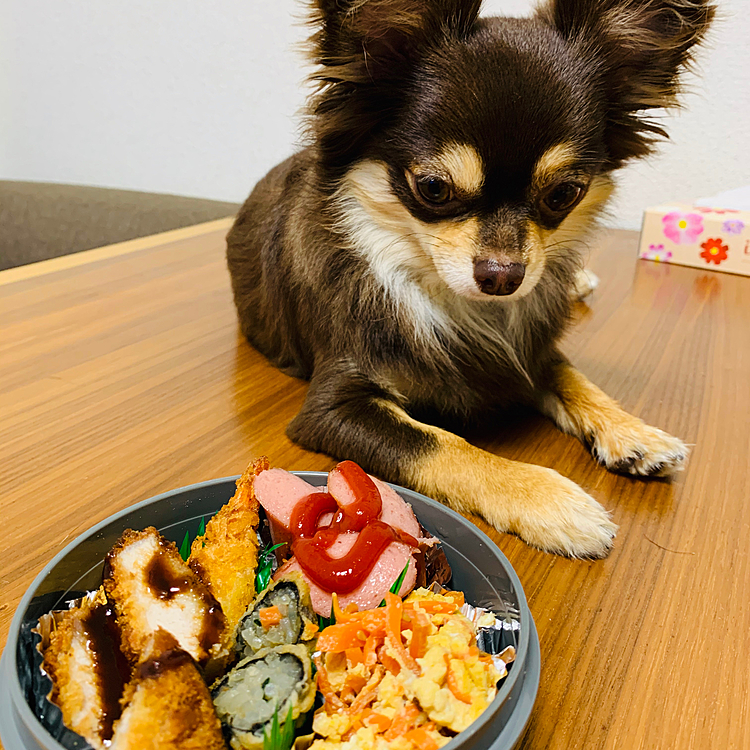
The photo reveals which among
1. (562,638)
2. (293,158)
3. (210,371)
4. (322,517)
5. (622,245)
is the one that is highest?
(293,158)

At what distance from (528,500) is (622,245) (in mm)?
2006

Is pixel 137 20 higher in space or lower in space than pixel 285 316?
higher

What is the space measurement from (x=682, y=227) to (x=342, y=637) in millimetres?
2204

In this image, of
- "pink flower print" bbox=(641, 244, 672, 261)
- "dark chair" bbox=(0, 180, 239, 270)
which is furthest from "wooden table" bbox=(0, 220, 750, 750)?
"dark chair" bbox=(0, 180, 239, 270)

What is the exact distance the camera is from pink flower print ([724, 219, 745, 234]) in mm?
2188

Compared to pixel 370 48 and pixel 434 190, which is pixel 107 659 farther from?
pixel 370 48

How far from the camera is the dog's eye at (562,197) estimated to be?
1.14 m

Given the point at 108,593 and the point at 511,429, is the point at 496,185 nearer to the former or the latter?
the point at 511,429

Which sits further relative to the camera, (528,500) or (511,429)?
(511,429)

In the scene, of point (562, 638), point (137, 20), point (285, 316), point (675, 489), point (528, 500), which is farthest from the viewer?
point (137, 20)

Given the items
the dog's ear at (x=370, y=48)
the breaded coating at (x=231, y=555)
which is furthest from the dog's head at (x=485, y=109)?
the breaded coating at (x=231, y=555)

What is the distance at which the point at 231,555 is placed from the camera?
2.54ft

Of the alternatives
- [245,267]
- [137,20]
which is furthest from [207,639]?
[137,20]

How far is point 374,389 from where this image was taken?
1288 millimetres
